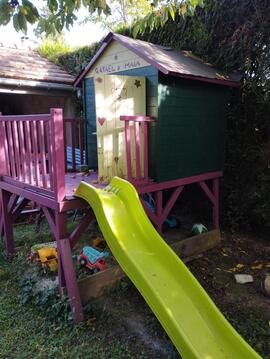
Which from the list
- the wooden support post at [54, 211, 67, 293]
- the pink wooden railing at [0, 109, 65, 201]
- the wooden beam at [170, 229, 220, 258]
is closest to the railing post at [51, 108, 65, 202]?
the pink wooden railing at [0, 109, 65, 201]

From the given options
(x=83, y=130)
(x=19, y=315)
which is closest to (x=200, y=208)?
(x=83, y=130)

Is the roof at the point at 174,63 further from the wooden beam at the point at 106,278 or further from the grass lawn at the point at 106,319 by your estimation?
the grass lawn at the point at 106,319

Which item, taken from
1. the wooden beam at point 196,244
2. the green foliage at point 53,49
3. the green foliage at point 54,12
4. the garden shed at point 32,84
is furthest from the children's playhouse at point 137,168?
the green foliage at point 53,49

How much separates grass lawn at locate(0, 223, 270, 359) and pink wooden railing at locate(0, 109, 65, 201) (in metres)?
1.23

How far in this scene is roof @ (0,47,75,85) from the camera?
6.89 metres

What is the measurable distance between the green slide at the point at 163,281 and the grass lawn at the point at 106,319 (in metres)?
0.45

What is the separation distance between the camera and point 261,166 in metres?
5.25

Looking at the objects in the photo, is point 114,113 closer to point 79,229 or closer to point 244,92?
point 79,229

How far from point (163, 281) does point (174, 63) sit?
2.99 metres

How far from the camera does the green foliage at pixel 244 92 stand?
509 cm

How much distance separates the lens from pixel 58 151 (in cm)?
324

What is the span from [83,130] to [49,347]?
407 cm

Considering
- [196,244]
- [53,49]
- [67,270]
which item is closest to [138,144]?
[67,270]

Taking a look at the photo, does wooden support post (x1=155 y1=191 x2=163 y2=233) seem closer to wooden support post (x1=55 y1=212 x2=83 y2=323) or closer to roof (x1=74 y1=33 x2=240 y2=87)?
wooden support post (x1=55 y1=212 x2=83 y2=323)
